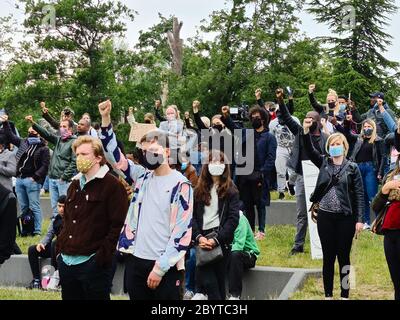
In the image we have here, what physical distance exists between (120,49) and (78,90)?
7.79 ft

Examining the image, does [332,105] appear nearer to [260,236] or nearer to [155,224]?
[260,236]

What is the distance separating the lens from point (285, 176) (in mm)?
14945

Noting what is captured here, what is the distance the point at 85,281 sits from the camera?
627 cm

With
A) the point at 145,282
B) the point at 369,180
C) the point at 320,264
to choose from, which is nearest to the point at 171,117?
the point at 369,180

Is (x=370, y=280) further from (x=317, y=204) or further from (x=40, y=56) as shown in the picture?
(x=40, y=56)

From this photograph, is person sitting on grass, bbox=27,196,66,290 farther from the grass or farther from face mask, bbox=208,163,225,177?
face mask, bbox=208,163,225,177

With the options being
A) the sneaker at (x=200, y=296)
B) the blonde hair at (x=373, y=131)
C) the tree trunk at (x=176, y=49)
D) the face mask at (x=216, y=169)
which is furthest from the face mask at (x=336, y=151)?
the tree trunk at (x=176, y=49)

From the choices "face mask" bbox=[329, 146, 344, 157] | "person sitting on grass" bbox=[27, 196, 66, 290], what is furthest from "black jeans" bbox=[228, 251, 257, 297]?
"person sitting on grass" bbox=[27, 196, 66, 290]

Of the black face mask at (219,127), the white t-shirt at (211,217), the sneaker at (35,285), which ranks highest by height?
the black face mask at (219,127)

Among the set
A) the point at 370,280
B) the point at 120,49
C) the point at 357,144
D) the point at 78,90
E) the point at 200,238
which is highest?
the point at 120,49

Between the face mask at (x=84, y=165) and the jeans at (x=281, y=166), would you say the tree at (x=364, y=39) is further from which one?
the face mask at (x=84, y=165)

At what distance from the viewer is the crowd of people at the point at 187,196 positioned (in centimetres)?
593

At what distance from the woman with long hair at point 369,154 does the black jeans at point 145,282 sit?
7.17 m
